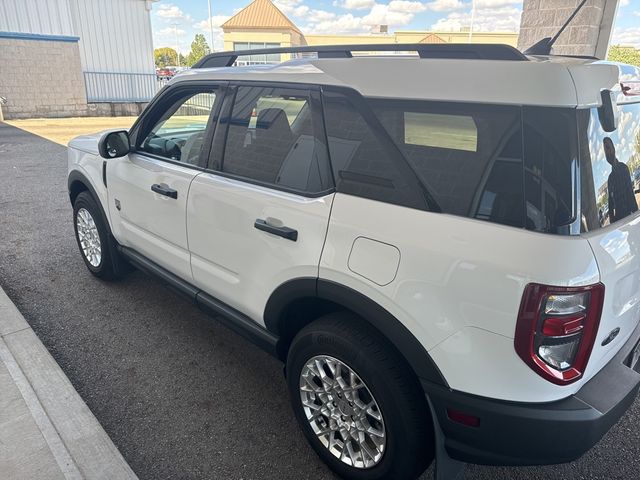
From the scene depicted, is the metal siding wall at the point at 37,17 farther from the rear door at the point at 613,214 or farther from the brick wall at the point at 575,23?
the rear door at the point at 613,214

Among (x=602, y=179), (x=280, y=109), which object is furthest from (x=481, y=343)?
(x=280, y=109)

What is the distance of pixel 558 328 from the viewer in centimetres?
155

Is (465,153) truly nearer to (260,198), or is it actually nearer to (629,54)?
(260,198)

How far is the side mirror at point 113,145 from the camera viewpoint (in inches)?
130

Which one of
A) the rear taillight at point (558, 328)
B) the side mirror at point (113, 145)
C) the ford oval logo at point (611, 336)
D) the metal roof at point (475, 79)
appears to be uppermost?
the metal roof at point (475, 79)

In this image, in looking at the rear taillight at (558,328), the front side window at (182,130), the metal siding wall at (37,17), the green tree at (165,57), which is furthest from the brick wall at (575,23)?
the green tree at (165,57)

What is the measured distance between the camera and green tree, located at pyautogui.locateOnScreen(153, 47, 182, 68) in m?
93.3

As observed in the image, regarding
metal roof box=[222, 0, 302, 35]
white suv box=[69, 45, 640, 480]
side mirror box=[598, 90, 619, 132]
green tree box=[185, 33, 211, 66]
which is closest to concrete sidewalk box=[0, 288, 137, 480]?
white suv box=[69, 45, 640, 480]

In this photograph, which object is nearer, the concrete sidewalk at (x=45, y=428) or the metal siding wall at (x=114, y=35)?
the concrete sidewalk at (x=45, y=428)

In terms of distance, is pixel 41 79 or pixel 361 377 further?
pixel 41 79

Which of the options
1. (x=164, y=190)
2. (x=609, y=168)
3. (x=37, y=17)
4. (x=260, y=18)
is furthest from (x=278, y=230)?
(x=260, y=18)

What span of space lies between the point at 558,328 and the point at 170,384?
2.27m

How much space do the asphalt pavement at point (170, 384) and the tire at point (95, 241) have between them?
0.18m

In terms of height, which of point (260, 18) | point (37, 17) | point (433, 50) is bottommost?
point (433, 50)
